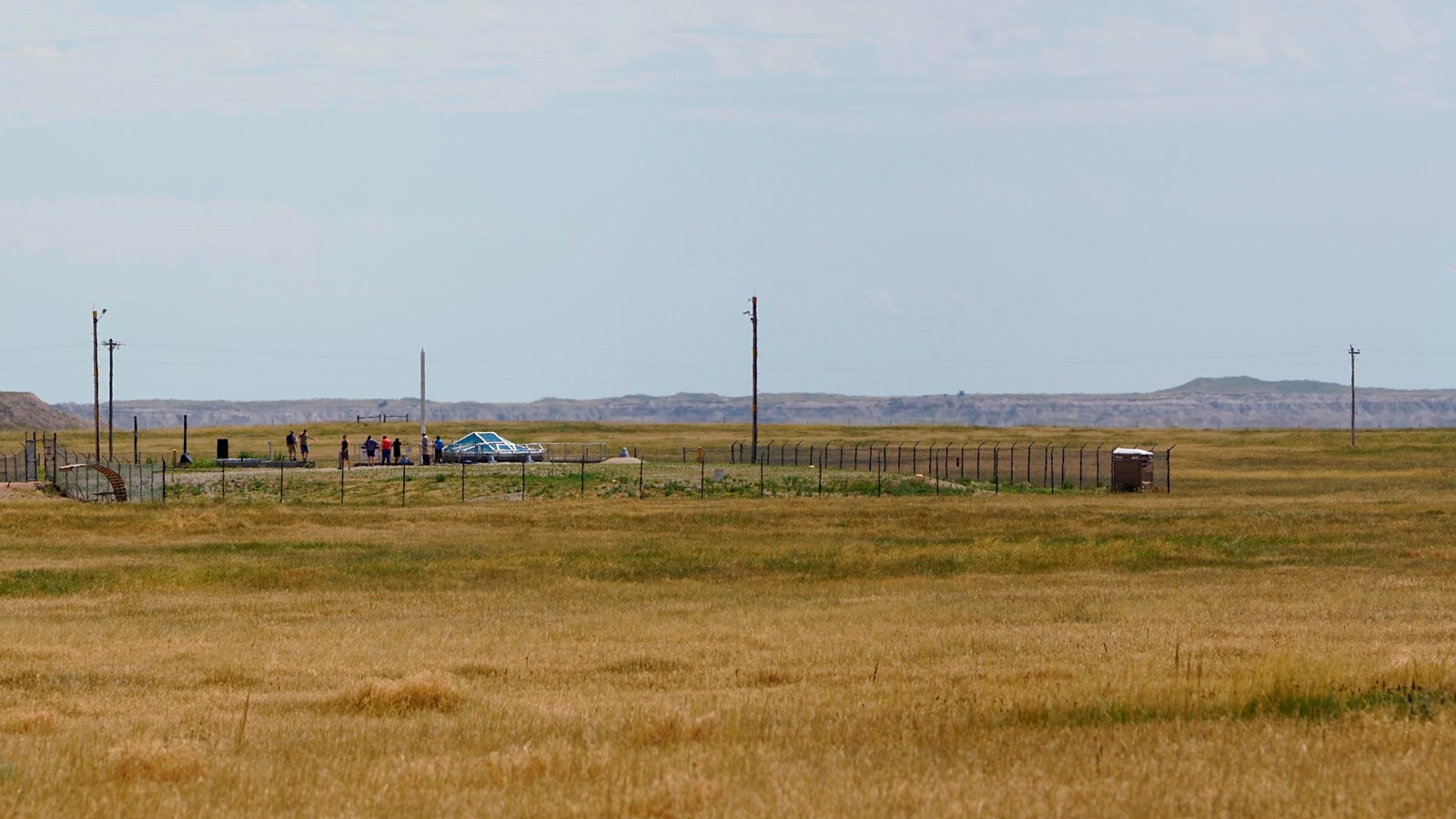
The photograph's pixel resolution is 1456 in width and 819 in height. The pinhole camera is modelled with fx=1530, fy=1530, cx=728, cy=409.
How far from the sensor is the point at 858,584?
29703 mm

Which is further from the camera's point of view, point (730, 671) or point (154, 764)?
point (730, 671)

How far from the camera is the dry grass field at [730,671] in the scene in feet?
32.6

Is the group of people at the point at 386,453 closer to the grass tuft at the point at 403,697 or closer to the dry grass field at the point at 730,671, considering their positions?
the dry grass field at the point at 730,671

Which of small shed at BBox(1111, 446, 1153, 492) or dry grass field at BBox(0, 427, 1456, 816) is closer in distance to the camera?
dry grass field at BBox(0, 427, 1456, 816)

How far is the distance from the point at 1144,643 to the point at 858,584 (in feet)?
36.3

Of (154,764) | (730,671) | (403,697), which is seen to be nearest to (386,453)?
(730,671)

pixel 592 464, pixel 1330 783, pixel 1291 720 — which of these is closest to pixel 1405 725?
pixel 1291 720

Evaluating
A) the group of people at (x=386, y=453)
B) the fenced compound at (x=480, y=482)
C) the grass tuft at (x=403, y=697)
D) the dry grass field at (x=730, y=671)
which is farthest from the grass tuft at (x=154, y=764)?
the group of people at (x=386, y=453)

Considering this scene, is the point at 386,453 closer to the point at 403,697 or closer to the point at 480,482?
the point at 480,482

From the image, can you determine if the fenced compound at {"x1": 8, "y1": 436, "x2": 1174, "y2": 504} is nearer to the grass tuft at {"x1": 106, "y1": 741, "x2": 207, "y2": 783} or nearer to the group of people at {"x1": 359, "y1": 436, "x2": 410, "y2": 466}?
the group of people at {"x1": 359, "y1": 436, "x2": 410, "y2": 466}

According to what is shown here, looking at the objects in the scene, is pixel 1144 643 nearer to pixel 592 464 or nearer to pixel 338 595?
pixel 338 595

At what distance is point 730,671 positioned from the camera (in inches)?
674

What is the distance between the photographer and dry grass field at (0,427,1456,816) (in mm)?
9945

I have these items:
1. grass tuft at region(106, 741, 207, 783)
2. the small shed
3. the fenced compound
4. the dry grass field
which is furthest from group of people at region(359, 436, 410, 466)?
grass tuft at region(106, 741, 207, 783)
